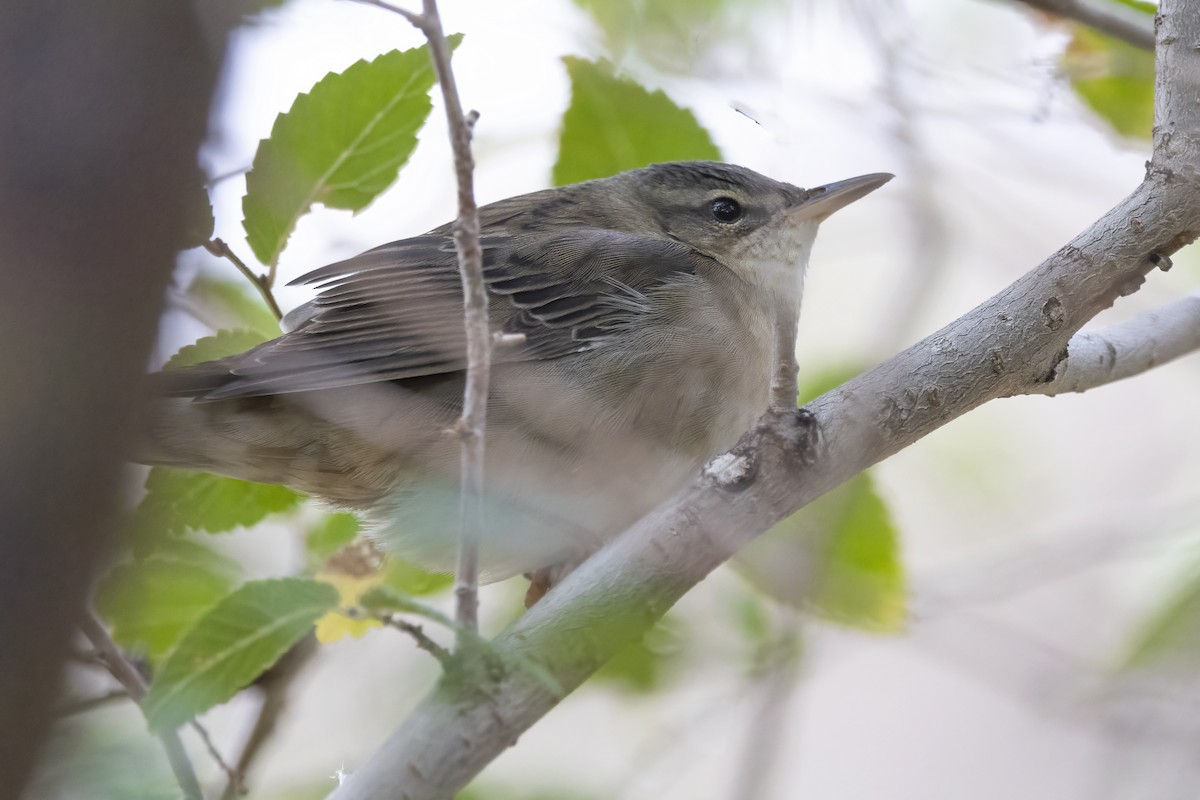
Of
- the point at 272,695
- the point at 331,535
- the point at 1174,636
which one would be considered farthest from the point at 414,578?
the point at 1174,636

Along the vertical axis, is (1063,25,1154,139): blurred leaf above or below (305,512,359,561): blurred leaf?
above

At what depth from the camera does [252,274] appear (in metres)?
2.85

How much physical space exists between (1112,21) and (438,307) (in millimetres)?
2181

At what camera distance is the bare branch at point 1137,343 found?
2961mm

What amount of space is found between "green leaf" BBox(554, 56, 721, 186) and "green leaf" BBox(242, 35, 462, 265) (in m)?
0.57

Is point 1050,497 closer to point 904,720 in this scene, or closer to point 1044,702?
point 904,720


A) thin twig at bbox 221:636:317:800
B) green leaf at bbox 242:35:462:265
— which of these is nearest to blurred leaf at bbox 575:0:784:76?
green leaf at bbox 242:35:462:265

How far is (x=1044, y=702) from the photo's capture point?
3098 mm

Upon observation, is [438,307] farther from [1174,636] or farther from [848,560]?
[1174,636]

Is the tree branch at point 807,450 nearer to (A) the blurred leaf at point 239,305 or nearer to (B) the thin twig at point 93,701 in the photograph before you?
(B) the thin twig at point 93,701

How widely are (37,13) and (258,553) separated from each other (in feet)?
7.40

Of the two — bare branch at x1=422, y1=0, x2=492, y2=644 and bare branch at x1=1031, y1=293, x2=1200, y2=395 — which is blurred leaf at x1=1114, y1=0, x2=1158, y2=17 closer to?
bare branch at x1=1031, y1=293, x2=1200, y2=395

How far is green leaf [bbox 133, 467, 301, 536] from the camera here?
2943 mm

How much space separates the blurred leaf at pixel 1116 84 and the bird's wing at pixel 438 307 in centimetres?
142
